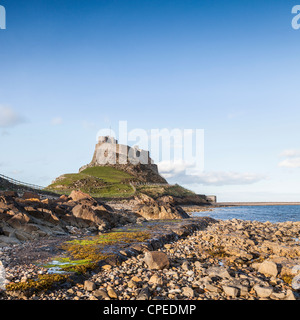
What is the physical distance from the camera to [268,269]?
12742mm

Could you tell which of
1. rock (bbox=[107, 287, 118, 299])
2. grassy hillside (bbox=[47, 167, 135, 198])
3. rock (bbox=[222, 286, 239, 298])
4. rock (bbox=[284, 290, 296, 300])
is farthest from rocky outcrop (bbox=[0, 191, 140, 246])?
grassy hillside (bbox=[47, 167, 135, 198])

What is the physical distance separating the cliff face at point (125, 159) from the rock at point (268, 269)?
445 feet

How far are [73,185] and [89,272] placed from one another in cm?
9830

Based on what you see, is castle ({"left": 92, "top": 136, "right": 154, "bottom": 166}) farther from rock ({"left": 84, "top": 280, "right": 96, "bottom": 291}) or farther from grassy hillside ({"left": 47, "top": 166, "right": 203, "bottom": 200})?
rock ({"left": 84, "top": 280, "right": 96, "bottom": 291})

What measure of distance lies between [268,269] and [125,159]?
154969mm

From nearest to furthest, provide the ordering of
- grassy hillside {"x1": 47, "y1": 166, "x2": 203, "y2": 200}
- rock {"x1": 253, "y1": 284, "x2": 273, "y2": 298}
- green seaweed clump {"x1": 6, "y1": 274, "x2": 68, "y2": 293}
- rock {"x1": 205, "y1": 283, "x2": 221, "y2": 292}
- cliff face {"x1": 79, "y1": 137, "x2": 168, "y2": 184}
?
green seaweed clump {"x1": 6, "y1": 274, "x2": 68, "y2": 293} → rock {"x1": 253, "y1": 284, "x2": 273, "y2": 298} → rock {"x1": 205, "y1": 283, "x2": 221, "y2": 292} → grassy hillside {"x1": 47, "y1": 166, "x2": 203, "y2": 200} → cliff face {"x1": 79, "y1": 137, "x2": 168, "y2": 184}

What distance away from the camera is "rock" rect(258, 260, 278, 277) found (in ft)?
41.1

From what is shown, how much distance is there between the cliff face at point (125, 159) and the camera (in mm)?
157375

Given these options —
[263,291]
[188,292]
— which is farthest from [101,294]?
[263,291]

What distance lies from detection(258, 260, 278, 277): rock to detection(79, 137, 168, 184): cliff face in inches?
5343

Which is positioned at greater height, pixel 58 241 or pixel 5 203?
pixel 5 203
